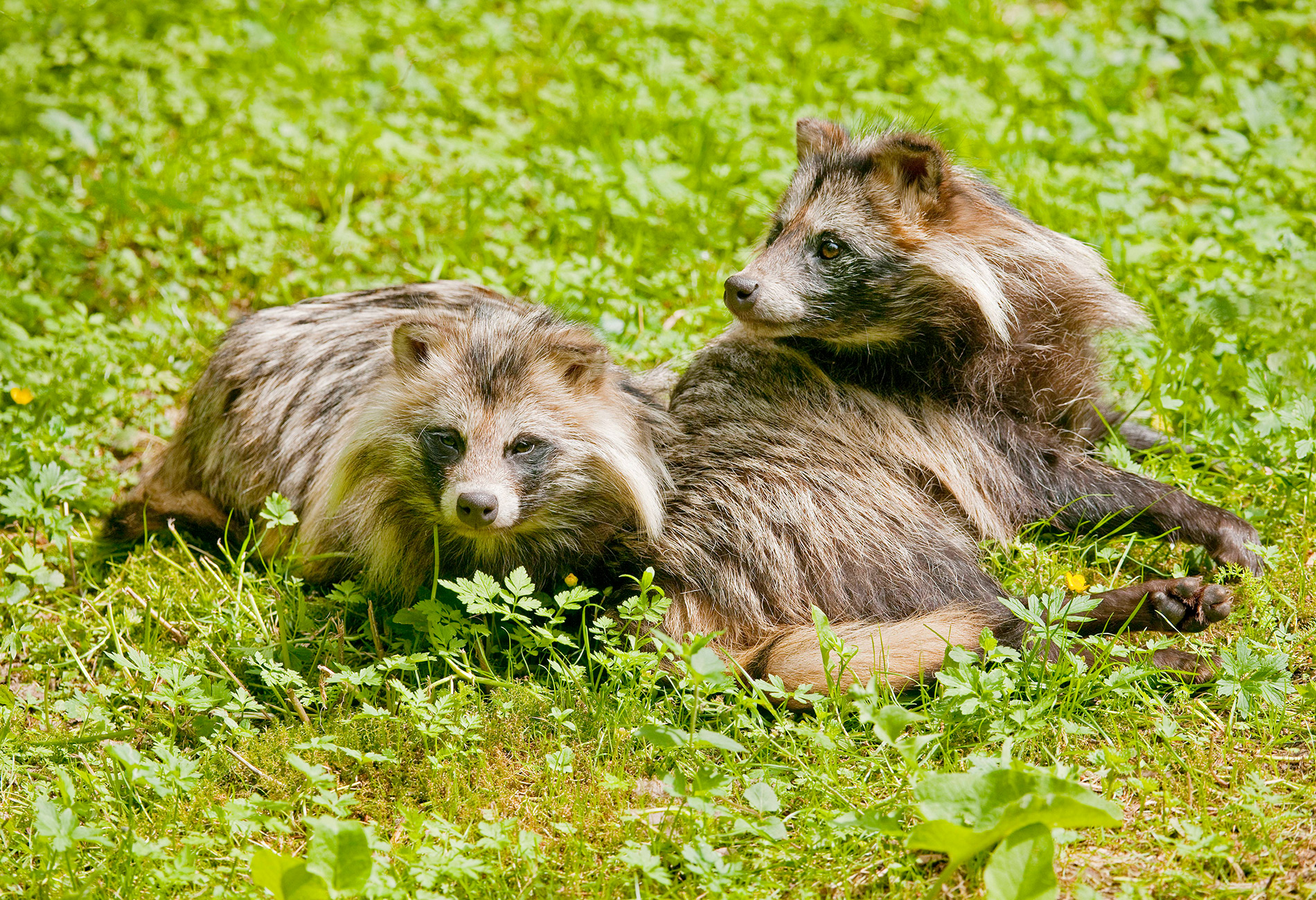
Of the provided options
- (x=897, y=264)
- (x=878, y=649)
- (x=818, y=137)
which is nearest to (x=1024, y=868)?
(x=878, y=649)

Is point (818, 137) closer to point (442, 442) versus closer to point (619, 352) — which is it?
point (619, 352)

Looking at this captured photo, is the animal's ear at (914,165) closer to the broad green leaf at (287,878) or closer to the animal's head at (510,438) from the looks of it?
the animal's head at (510,438)

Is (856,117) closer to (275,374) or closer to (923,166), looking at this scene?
(923,166)

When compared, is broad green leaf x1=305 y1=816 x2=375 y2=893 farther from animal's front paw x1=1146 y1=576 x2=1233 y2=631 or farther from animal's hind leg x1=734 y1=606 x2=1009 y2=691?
animal's front paw x1=1146 y1=576 x2=1233 y2=631

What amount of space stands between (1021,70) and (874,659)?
4458mm

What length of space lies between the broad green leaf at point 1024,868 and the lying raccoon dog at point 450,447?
1600 mm

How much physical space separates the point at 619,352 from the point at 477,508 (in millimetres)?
1629

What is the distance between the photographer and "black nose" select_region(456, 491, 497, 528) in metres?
3.63

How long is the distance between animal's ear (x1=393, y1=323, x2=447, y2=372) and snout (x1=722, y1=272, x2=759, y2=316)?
100 centimetres

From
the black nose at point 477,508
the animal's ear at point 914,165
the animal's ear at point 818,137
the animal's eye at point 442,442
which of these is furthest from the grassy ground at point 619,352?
the animal's ear at point 914,165

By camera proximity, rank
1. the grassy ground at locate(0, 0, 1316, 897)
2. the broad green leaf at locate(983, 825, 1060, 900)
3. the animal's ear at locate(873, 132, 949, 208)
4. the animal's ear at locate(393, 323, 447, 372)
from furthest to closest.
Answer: the animal's ear at locate(873, 132, 949, 208) < the animal's ear at locate(393, 323, 447, 372) < the grassy ground at locate(0, 0, 1316, 897) < the broad green leaf at locate(983, 825, 1060, 900)

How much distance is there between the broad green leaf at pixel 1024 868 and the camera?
2621 mm

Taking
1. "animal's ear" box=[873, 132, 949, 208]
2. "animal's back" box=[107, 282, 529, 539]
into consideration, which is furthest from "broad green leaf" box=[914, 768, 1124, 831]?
"animal's back" box=[107, 282, 529, 539]

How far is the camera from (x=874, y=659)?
3.56 m
